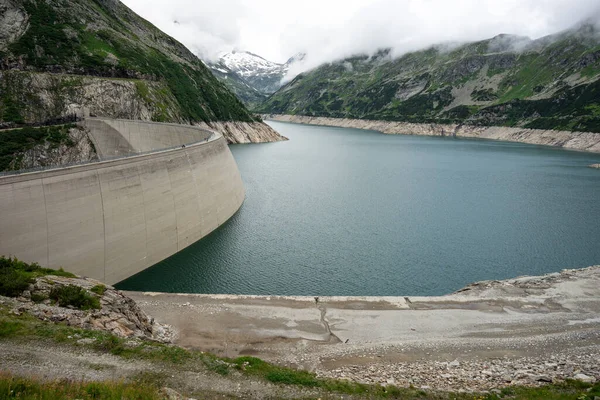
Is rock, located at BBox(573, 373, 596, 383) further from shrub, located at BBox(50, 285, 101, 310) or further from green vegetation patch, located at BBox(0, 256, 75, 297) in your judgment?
green vegetation patch, located at BBox(0, 256, 75, 297)

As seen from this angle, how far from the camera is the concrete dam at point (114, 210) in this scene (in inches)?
961

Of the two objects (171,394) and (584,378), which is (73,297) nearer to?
(171,394)

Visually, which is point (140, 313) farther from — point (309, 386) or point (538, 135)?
point (538, 135)

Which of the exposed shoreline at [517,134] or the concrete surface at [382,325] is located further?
the exposed shoreline at [517,134]

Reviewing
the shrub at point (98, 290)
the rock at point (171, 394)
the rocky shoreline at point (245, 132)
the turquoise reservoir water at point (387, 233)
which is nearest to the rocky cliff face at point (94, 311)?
the shrub at point (98, 290)

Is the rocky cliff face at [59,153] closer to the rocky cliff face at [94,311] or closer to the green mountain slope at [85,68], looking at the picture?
the green mountain slope at [85,68]

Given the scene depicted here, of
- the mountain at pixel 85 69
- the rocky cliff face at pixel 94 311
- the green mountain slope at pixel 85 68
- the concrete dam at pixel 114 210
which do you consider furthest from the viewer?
the green mountain slope at pixel 85 68

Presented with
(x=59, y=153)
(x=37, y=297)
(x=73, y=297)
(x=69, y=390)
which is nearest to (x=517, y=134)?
(x=59, y=153)

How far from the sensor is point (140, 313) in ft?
69.0

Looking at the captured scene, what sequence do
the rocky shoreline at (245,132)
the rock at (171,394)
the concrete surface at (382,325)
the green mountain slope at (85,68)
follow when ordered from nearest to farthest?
the rock at (171,394) → the concrete surface at (382,325) → the green mountain slope at (85,68) → the rocky shoreline at (245,132)

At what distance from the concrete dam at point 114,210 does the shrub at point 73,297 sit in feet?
23.5

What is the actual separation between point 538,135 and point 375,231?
446 ft

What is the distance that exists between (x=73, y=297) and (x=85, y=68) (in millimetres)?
77325

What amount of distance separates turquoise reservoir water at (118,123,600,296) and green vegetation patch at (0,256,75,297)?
9.06 m
